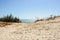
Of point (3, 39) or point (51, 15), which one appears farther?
point (51, 15)

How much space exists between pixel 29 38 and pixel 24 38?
0.88 feet

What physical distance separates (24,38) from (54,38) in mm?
1545

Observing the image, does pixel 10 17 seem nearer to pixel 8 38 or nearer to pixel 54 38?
pixel 8 38

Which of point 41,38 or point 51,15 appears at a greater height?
point 51,15

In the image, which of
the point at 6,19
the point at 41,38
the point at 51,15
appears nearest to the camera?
the point at 41,38

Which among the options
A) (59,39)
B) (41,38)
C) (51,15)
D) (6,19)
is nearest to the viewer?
(59,39)

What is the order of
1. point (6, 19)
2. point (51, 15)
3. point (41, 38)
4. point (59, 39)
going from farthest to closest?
point (6, 19), point (51, 15), point (41, 38), point (59, 39)

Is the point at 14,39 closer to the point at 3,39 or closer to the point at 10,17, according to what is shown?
the point at 3,39

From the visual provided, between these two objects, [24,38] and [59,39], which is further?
[24,38]

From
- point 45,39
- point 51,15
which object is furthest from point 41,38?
point 51,15

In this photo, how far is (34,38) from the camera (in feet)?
23.9

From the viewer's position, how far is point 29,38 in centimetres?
737

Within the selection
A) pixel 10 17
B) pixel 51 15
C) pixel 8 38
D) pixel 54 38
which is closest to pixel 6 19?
pixel 10 17

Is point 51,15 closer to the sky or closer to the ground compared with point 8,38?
closer to the sky
